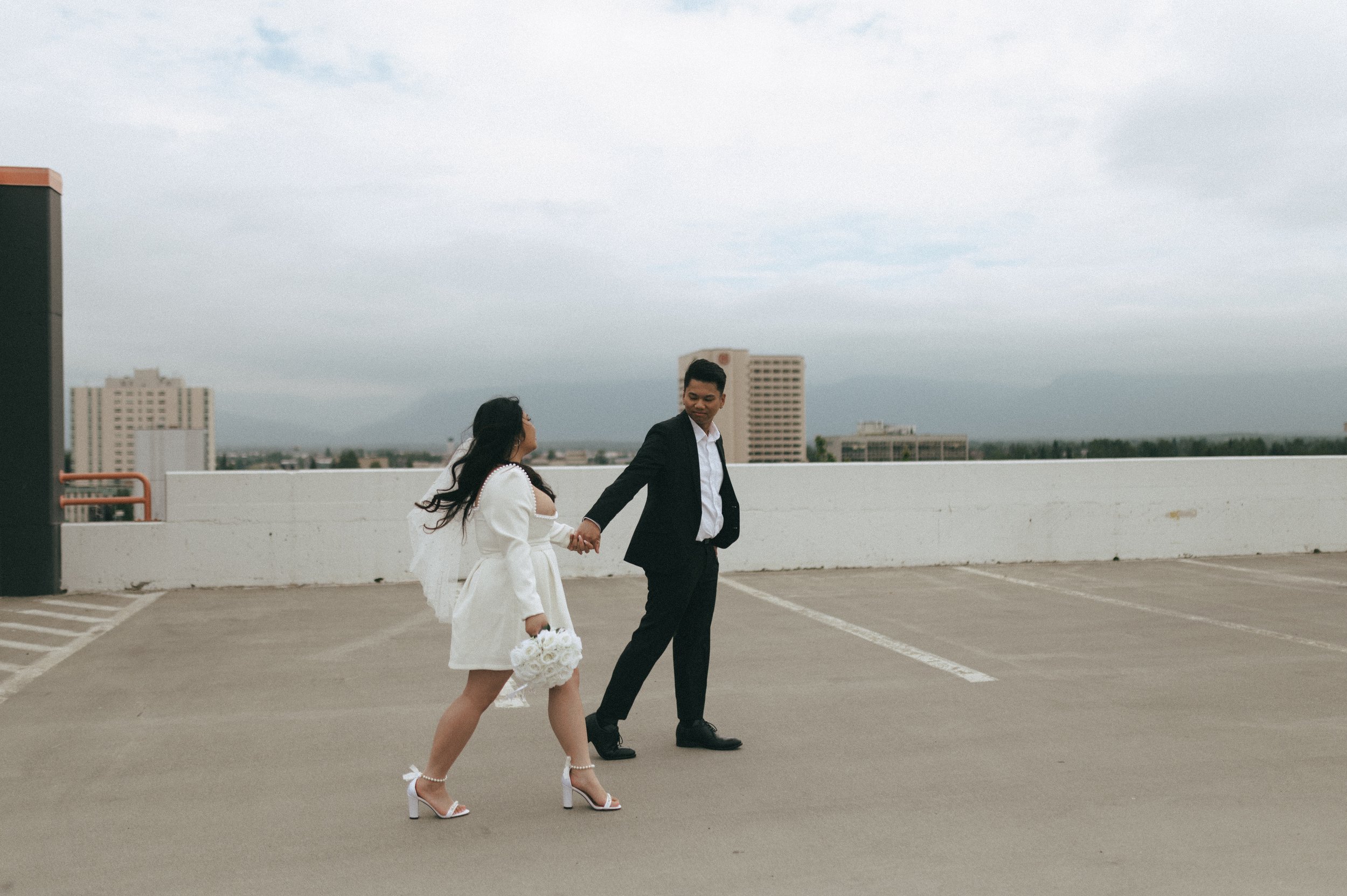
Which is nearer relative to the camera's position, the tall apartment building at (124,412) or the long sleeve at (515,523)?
the long sleeve at (515,523)

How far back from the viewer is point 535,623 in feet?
11.9

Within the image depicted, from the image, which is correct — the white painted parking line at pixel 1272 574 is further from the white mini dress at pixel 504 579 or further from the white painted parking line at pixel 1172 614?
the white mini dress at pixel 504 579

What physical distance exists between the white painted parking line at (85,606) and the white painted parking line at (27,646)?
4.10ft

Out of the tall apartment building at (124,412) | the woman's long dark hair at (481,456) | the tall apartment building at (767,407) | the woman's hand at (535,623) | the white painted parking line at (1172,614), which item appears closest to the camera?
the woman's hand at (535,623)

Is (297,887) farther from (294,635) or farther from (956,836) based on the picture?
(294,635)

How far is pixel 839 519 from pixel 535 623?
307 inches

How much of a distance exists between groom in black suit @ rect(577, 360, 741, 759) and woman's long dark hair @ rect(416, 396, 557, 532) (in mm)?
786

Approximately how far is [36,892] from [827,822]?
8.95 feet

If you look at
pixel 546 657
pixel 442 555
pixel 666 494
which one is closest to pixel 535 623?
pixel 546 657

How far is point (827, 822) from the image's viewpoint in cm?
379

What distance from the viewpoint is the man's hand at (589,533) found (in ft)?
13.6

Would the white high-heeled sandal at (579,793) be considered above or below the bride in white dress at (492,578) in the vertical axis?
below

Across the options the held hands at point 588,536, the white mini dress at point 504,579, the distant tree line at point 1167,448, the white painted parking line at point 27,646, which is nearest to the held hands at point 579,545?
the held hands at point 588,536

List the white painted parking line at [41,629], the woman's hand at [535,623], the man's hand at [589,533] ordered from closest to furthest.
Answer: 1. the woman's hand at [535,623]
2. the man's hand at [589,533]
3. the white painted parking line at [41,629]
